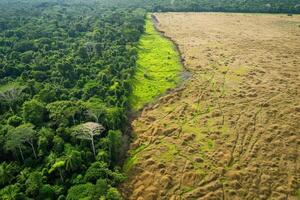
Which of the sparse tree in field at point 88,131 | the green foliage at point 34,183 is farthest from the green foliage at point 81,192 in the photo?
the sparse tree in field at point 88,131

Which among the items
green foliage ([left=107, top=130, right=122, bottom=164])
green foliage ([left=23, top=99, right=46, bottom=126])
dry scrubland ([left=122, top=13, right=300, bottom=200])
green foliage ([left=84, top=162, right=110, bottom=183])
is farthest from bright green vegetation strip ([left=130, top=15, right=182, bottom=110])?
green foliage ([left=84, top=162, right=110, bottom=183])

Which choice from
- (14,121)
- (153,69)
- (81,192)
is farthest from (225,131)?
(14,121)

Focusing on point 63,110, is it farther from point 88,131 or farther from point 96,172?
point 96,172

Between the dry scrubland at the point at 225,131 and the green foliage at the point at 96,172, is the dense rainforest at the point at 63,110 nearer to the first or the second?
the green foliage at the point at 96,172

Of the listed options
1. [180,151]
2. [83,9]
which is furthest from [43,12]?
[180,151]

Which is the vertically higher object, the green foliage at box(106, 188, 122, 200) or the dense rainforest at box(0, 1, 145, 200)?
the dense rainforest at box(0, 1, 145, 200)

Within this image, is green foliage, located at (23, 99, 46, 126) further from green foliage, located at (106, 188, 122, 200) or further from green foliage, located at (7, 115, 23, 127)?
green foliage, located at (106, 188, 122, 200)

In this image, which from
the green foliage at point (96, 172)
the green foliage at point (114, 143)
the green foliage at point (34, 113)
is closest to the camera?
the green foliage at point (96, 172)
